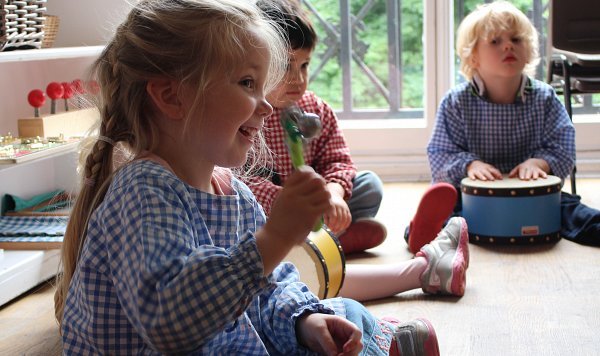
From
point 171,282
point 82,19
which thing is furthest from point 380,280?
point 82,19

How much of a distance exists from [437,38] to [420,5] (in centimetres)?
14

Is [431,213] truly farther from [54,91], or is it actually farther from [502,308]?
[54,91]

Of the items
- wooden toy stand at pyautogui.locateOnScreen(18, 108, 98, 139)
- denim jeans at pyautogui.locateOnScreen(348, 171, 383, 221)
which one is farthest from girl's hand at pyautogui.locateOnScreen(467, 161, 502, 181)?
wooden toy stand at pyautogui.locateOnScreen(18, 108, 98, 139)

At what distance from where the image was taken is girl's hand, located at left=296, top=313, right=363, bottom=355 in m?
1.02

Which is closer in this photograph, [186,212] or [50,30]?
[186,212]

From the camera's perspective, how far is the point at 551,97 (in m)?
2.44

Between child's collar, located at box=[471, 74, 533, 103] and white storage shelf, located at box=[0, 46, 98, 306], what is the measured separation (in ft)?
3.43

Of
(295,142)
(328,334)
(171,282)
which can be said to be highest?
(295,142)

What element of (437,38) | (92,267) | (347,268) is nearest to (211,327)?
(92,267)

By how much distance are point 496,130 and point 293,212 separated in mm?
1660

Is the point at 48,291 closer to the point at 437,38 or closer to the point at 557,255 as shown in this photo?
the point at 557,255

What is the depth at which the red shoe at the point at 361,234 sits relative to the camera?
7.09 feet

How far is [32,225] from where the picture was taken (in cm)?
214

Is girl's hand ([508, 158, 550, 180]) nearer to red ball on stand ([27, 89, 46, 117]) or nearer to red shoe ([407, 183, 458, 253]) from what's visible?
red shoe ([407, 183, 458, 253])
